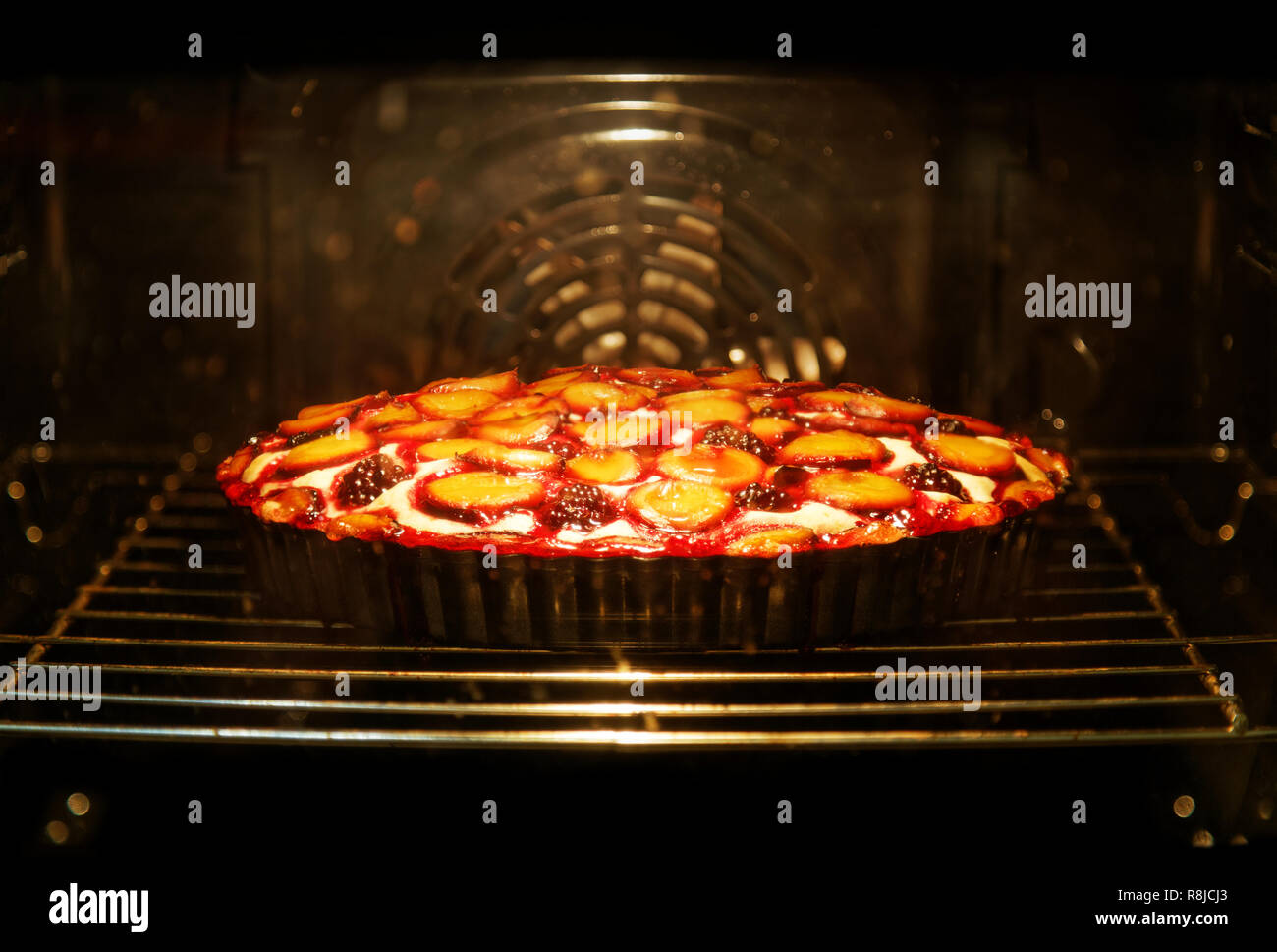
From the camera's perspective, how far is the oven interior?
1.24 metres

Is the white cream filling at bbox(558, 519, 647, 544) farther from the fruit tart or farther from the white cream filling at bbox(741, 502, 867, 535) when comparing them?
the white cream filling at bbox(741, 502, 867, 535)

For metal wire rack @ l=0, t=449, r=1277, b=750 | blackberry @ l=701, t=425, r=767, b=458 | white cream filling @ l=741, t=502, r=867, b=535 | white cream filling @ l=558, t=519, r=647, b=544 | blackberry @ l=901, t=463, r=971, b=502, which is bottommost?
metal wire rack @ l=0, t=449, r=1277, b=750

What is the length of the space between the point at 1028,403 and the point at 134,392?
125cm

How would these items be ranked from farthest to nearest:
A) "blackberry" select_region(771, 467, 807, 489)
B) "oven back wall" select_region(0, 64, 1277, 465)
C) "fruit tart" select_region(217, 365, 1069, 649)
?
"oven back wall" select_region(0, 64, 1277, 465) → "blackberry" select_region(771, 467, 807, 489) → "fruit tart" select_region(217, 365, 1069, 649)

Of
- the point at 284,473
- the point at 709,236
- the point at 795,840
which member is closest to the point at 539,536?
the point at 284,473

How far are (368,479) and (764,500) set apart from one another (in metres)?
0.45

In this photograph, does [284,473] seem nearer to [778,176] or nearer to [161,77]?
[161,77]

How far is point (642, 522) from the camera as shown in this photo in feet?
3.70

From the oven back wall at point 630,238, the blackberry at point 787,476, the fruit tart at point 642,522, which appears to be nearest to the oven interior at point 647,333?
the oven back wall at point 630,238

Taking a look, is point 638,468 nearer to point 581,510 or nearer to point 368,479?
point 581,510

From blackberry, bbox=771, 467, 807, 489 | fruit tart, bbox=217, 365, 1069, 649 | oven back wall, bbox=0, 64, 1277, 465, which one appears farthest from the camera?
oven back wall, bbox=0, 64, 1277, 465

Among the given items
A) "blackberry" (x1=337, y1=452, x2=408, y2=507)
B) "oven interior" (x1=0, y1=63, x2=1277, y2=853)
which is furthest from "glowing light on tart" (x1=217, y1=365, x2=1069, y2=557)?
"oven interior" (x1=0, y1=63, x2=1277, y2=853)

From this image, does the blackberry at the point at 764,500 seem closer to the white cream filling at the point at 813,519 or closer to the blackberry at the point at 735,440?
the white cream filling at the point at 813,519

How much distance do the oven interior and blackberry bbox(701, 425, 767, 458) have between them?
258 mm
